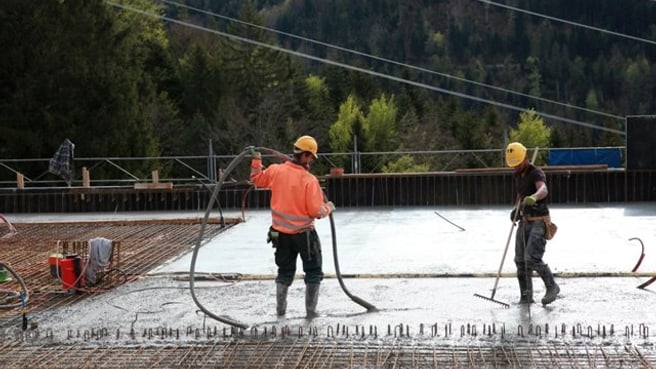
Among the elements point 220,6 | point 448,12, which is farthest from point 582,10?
point 220,6

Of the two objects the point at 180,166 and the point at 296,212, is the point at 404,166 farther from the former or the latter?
the point at 296,212

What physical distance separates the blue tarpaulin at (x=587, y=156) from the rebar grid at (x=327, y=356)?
1412 centimetres

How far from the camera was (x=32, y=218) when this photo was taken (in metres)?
17.2

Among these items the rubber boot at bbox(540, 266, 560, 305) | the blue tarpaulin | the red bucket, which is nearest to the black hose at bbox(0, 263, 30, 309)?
the red bucket

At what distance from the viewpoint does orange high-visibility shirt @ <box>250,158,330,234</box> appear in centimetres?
734

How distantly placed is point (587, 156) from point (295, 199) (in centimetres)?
1458

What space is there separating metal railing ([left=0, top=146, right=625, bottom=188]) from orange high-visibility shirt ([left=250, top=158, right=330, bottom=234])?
28.8ft

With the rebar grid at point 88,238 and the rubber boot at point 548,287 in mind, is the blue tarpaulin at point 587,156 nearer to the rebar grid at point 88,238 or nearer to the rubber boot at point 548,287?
the rebar grid at point 88,238

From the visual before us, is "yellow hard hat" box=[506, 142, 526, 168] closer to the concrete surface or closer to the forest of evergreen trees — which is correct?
the concrete surface

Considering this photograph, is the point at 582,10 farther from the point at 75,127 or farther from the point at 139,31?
the point at 75,127

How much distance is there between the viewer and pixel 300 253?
292 inches

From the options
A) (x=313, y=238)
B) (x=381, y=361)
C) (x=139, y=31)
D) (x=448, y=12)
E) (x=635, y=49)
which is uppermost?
(x=448, y=12)

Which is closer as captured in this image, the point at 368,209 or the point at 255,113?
the point at 368,209

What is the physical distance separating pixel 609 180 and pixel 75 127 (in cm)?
2068
